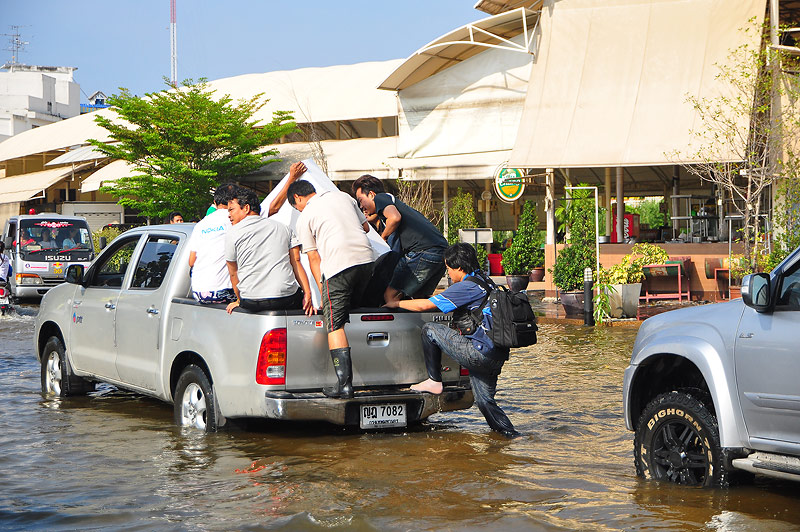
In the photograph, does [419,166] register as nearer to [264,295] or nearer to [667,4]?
[667,4]

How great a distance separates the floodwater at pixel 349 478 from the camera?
221 inches

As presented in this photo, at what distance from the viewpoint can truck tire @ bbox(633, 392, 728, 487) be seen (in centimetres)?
582

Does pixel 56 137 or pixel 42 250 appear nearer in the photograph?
pixel 42 250

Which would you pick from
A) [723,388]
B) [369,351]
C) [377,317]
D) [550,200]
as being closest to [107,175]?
[550,200]

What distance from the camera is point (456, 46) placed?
83.0 feet

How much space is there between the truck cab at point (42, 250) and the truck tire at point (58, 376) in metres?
12.8

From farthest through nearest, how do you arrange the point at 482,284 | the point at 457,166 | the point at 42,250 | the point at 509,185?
the point at 457,166 → the point at 509,185 → the point at 42,250 → the point at 482,284

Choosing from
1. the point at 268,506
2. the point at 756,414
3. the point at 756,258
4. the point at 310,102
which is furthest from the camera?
the point at 310,102

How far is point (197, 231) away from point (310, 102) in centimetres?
3178

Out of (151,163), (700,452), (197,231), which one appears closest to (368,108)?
(151,163)

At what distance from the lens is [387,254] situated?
8438mm

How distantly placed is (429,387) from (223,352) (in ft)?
5.40

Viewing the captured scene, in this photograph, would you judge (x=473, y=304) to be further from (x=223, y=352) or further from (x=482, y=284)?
(x=223, y=352)

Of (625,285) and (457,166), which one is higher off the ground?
(457,166)
